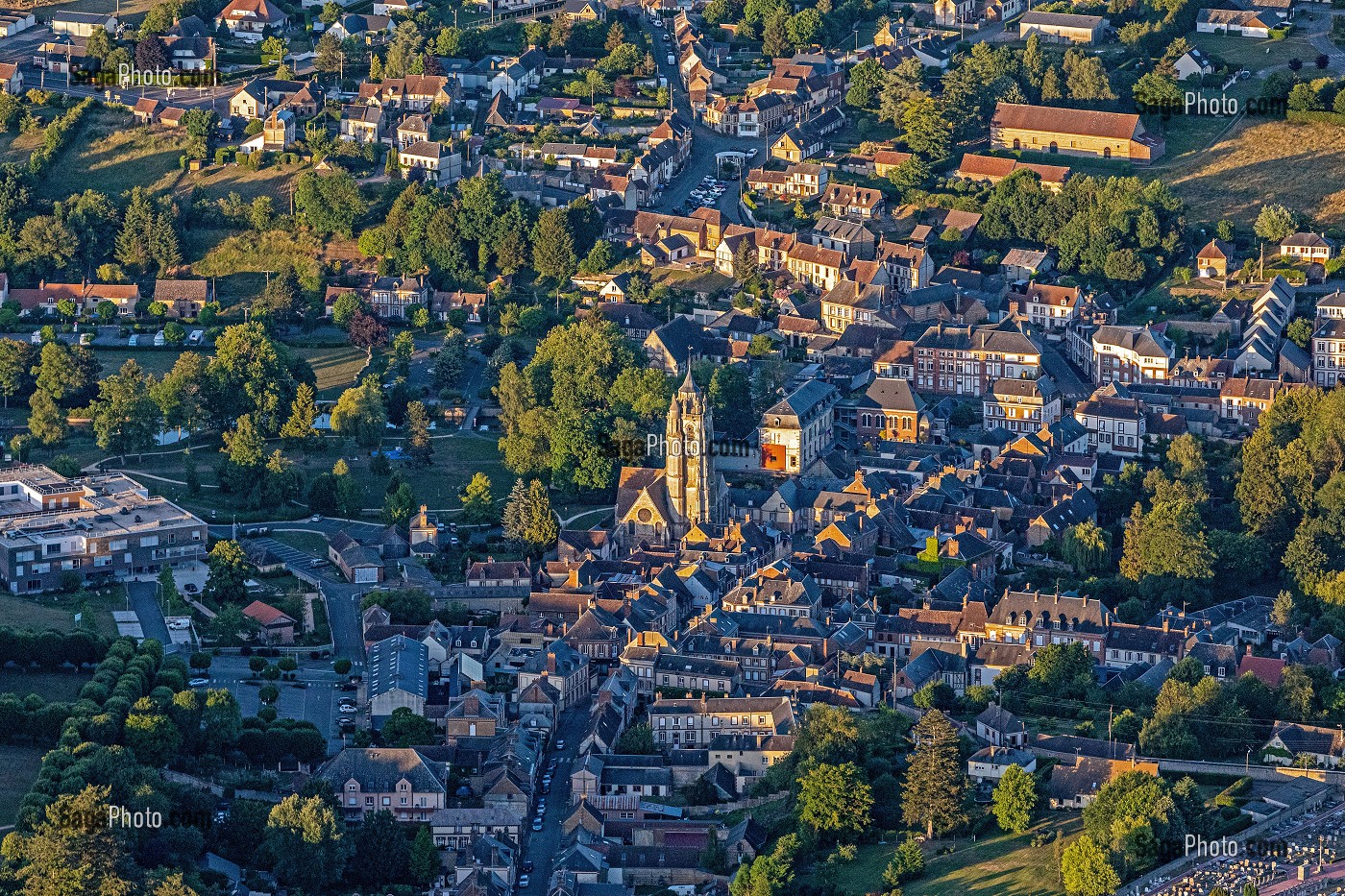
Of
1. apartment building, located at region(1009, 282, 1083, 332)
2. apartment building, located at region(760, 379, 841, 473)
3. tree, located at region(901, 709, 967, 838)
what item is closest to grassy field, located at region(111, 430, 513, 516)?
apartment building, located at region(760, 379, 841, 473)

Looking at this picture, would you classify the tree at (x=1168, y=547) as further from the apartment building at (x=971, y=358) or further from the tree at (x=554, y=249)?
the tree at (x=554, y=249)

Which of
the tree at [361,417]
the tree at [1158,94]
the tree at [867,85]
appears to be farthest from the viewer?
the tree at [867,85]

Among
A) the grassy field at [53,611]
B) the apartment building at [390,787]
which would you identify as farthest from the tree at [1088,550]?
the grassy field at [53,611]

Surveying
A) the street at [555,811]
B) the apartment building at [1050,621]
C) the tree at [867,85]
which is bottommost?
the street at [555,811]

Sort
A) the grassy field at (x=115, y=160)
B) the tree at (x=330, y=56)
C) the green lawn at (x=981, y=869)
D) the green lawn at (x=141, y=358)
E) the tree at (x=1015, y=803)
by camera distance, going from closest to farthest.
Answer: the green lawn at (x=981, y=869)
the tree at (x=1015, y=803)
the green lawn at (x=141, y=358)
the grassy field at (x=115, y=160)
the tree at (x=330, y=56)

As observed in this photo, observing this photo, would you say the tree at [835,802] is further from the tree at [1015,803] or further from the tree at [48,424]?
the tree at [48,424]

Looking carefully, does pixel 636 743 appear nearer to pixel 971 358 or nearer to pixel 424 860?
pixel 424 860

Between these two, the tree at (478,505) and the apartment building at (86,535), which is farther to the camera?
the tree at (478,505)

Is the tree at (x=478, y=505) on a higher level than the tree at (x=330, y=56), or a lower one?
lower
